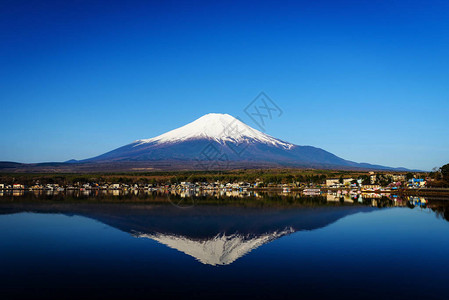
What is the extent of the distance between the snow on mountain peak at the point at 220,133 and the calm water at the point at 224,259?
14995 cm

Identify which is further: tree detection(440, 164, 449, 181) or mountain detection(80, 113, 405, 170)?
mountain detection(80, 113, 405, 170)

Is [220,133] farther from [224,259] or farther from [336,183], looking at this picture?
[224,259]

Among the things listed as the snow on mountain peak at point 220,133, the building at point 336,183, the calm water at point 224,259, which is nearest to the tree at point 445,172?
the building at point 336,183

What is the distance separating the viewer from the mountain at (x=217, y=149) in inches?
5805

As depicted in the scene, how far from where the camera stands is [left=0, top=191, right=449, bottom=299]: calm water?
9023 millimetres

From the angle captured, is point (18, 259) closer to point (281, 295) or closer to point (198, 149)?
point (281, 295)

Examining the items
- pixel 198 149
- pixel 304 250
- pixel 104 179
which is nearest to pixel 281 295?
pixel 304 250

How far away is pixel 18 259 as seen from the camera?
12070mm

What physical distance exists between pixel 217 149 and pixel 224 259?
459 ft

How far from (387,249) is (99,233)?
465 inches

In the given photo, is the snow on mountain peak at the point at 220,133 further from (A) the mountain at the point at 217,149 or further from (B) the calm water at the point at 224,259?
(B) the calm water at the point at 224,259

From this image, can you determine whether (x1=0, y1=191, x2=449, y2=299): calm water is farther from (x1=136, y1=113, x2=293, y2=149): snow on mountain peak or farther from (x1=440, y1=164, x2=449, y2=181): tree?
(x1=136, y1=113, x2=293, y2=149): snow on mountain peak

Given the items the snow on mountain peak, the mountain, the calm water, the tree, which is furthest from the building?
the snow on mountain peak

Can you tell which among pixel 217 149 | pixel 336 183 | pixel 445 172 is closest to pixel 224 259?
pixel 445 172
